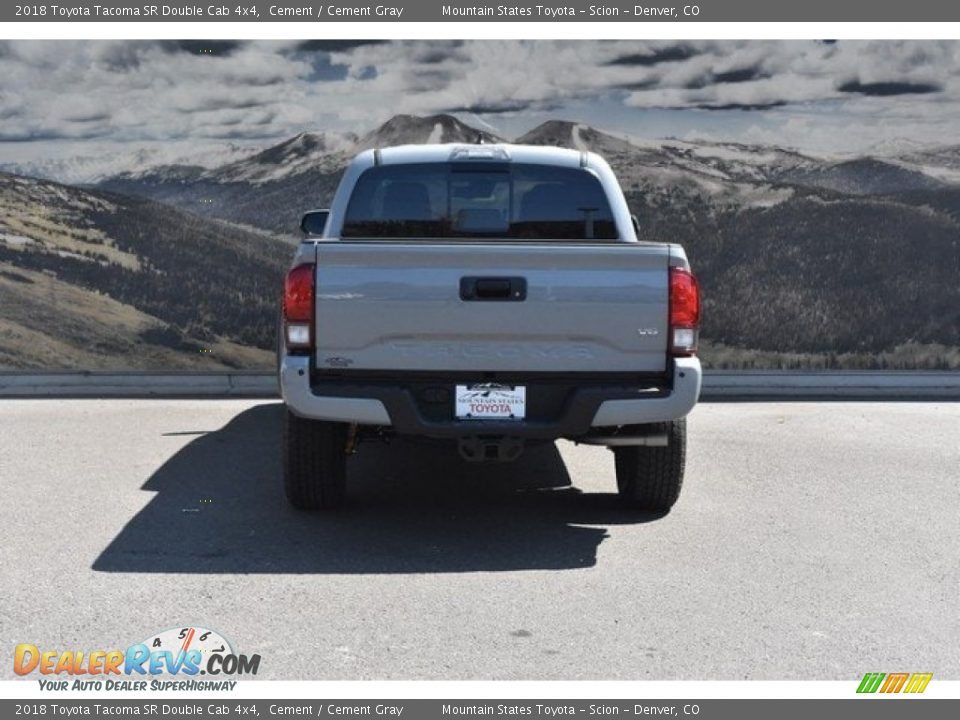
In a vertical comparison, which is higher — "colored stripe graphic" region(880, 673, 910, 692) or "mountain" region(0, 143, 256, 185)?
"mountain" region(0, 143, 256, 185)

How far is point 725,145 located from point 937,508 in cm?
489

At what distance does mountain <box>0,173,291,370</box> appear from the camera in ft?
35.4

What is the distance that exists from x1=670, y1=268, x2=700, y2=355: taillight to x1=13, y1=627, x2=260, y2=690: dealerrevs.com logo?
99.2 inches

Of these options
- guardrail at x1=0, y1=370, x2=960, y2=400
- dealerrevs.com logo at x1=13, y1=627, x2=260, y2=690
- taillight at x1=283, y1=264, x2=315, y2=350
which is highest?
taillight at x1=283, y1=264, x2=315, y2=350

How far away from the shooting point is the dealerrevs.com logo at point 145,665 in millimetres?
4395

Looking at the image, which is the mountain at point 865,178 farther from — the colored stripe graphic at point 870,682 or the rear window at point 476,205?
the colored stripe graphic at point 870,682

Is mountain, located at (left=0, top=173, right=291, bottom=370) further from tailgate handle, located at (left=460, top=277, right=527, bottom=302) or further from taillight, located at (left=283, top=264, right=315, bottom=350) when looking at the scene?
tailgate handle, located at (left=460, top=277, right=527, bottom=302)


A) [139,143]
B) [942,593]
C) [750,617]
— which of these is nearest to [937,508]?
[942,593]

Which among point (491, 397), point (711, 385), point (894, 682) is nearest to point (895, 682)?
point (894, 682)

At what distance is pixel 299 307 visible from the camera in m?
5.96

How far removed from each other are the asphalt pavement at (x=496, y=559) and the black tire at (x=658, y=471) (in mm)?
146

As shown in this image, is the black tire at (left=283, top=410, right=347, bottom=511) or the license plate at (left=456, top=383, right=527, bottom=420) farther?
the black tire at (left=283, top=410, right=347, bottom=511)

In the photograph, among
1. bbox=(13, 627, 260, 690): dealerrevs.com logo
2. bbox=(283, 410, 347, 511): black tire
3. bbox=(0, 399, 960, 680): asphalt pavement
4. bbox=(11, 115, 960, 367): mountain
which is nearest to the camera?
bbox=(13, 627, 260, 690): dealerrevs.com logo

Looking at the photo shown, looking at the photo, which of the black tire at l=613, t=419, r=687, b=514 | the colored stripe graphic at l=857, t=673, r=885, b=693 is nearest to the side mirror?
the black tire at l=613, t=419, r=687, b=514
